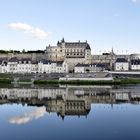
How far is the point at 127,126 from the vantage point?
15.6 m

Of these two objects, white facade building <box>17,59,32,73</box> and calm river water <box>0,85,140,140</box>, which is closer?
calm river water <box>0,85,140,140</box>

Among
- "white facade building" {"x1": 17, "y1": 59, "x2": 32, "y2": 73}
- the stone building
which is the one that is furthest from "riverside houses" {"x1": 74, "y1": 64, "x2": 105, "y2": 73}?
the stone building

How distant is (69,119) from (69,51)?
48.1 meters

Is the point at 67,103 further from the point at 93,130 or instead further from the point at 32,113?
the point at 93,130

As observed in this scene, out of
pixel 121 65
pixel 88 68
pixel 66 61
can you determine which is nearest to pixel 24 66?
pixel 66 61

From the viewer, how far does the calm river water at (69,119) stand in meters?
13.9

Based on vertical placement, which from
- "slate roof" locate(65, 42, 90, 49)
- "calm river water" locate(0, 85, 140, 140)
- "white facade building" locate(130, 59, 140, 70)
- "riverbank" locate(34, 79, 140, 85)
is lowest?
"calm river water" locate(0, 85, 140, 140)

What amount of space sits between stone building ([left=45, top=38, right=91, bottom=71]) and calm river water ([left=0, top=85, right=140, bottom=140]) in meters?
36.9

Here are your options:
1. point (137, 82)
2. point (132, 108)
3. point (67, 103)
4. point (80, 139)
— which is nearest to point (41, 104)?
point (67, 103)

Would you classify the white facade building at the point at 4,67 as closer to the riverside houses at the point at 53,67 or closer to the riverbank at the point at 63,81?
the riverside houses at the point at 53,67

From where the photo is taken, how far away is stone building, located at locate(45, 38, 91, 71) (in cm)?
6356

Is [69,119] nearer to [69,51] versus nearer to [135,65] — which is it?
[135,65]

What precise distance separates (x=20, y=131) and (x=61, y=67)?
4160 centimetres

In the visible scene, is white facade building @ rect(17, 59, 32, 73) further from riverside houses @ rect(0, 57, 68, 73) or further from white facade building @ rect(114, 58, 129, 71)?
white facade building @ rect(114, 58, 129, 71)
